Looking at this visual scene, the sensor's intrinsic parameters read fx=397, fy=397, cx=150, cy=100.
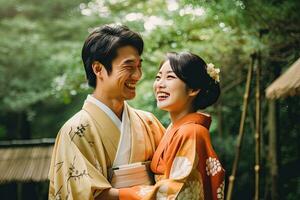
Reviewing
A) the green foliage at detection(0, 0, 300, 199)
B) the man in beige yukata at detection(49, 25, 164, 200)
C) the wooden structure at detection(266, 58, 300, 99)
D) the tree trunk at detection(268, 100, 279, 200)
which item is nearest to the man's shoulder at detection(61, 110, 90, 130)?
the man in beige yukata at detection(49, 25, 164, 200)

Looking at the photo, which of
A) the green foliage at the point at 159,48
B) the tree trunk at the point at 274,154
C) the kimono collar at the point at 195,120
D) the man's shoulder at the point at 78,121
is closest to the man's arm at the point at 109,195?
the man's shoulder at the point at 78,121

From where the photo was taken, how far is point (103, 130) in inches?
104

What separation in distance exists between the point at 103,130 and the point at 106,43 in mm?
576

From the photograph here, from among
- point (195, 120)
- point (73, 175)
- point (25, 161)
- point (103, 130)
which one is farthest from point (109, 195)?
point (25, 161)

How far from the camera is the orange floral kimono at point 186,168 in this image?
2.36 m

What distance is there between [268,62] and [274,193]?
6.43 ft

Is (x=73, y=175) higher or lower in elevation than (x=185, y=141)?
lower

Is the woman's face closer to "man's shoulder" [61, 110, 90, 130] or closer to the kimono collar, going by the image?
the kimono collar

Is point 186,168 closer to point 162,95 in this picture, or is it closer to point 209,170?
point 209,170

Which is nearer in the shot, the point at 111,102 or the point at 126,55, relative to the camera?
the point at 126,55

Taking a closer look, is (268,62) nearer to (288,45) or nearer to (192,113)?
(288,45)

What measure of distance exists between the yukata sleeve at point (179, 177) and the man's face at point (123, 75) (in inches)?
19.6

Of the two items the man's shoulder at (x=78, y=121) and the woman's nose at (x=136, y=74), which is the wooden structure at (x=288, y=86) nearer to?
the woman's nose at (x=136, y=74)

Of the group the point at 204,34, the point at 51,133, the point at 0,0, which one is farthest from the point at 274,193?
the point at 0,0
